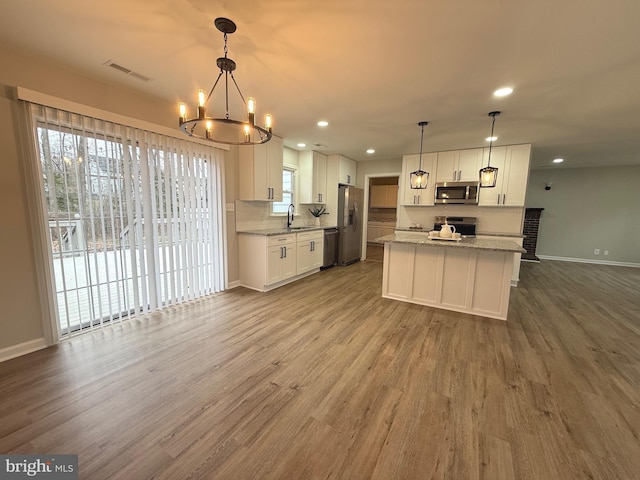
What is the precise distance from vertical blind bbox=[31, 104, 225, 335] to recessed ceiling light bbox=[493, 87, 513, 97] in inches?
138

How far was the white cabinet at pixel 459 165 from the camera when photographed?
5031 mm

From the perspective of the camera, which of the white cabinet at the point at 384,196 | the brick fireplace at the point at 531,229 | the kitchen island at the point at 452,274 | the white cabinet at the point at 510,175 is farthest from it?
the white cabinet at the point at 384,196

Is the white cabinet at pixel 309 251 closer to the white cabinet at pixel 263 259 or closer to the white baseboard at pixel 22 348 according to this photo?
the white cabinet at pixel 263 259

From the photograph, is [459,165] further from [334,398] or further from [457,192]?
[334,398]

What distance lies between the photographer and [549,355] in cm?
243

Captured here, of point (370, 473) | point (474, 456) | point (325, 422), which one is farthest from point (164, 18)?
point (474, 456)

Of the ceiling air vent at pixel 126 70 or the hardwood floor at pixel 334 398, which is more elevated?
the ceiling air vent at pixel 126 70

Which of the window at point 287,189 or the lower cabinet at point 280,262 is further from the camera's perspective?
the window at point 287,189

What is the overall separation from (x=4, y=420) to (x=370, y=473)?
2.22 meters

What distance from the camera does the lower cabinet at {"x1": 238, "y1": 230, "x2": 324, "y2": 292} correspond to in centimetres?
406

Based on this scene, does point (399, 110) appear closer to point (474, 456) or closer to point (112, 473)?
point (474, 456)

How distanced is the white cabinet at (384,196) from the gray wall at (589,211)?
3.68m

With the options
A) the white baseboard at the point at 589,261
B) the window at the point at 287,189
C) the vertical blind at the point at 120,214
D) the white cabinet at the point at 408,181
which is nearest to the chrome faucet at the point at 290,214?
the window at the point at 287,189

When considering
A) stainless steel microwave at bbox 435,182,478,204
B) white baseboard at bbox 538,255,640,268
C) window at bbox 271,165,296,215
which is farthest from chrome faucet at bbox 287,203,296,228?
white baseboard at bbox 538,255,640,268
